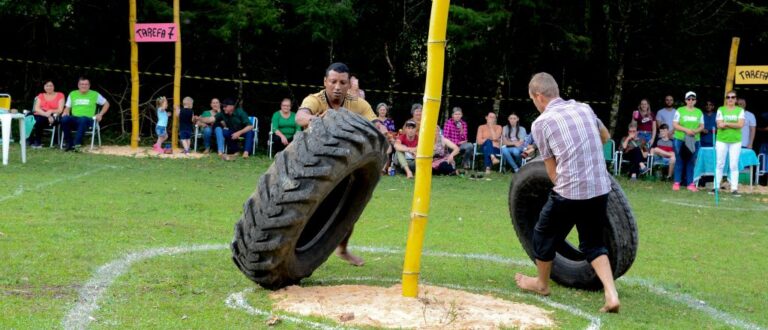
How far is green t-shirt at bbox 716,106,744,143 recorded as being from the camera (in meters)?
17.2

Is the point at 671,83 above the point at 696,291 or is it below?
above

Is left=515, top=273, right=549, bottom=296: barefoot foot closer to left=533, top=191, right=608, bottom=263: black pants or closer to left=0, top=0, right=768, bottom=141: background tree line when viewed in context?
left=533, top=191, right=608, bottom=263: black pants

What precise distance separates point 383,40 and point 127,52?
6.60 meters

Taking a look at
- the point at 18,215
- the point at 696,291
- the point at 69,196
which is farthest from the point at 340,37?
the point at 696,291

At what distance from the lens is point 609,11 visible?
79.6 feet

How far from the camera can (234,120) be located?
20.8m

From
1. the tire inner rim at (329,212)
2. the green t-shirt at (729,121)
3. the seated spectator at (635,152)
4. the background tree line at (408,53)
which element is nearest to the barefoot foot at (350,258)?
the tire inner rim at (329,212)

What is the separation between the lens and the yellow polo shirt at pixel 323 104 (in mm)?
7836

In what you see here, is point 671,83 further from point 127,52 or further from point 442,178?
point 127,52

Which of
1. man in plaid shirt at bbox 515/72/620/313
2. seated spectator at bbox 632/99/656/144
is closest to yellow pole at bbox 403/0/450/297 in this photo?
man in plaid shirt at bbox 515/72/620/313

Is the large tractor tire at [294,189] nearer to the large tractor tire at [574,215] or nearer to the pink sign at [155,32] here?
the large tractor tire at [574,215]

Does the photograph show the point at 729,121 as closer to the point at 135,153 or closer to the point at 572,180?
the point at 572,180

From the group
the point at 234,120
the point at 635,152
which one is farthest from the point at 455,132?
the point at 234,120

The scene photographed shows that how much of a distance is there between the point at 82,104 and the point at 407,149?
24.0ft
